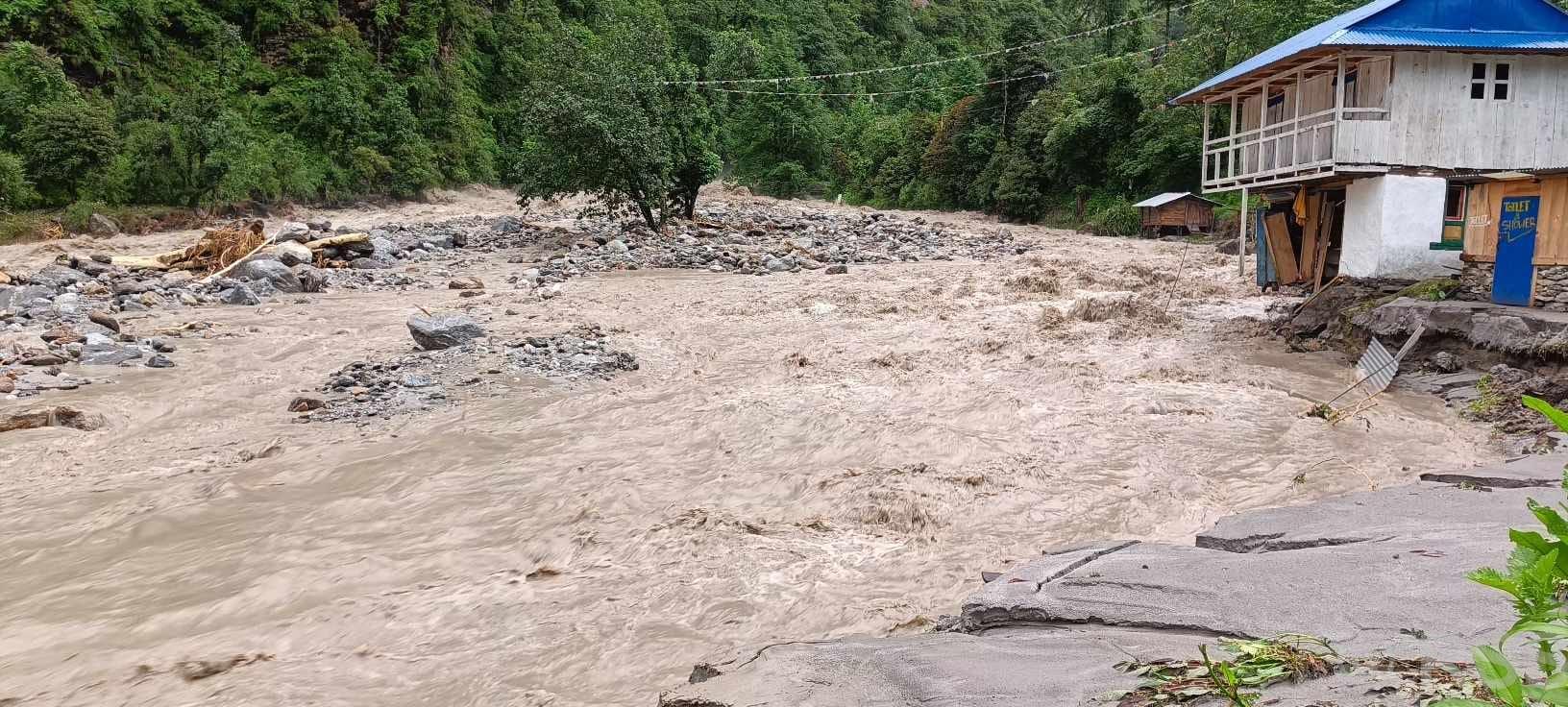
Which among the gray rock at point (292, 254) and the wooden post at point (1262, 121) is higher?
the wooden post at point (1262, 121)

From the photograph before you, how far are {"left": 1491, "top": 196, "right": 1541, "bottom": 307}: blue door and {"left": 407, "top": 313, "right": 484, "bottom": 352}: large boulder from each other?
41.1ft

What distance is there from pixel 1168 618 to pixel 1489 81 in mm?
13306

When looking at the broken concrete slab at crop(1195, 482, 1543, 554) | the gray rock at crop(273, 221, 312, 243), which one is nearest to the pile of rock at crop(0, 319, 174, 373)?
the gray rock at crop(273, 221, 312, 243)

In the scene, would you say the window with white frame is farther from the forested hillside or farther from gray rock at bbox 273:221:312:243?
gray rock at bbox 273:221:312:243

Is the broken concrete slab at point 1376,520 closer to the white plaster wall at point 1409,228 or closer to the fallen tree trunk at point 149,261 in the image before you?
the white plaster wall at point 1409,228

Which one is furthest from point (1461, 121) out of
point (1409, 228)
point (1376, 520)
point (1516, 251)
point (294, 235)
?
point (294, 235)

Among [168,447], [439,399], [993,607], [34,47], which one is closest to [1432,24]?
[993,607]

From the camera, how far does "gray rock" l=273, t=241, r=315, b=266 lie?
19.2m

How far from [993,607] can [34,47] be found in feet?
119

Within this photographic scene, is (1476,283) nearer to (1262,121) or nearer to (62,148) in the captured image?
(1262,121)

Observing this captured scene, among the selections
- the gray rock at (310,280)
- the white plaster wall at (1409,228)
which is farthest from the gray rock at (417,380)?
the white plaster wall at (1409,228)

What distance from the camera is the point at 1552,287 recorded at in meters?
10.2

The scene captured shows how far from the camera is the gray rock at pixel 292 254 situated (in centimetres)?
1923

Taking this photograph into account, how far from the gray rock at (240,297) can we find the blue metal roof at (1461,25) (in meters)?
17.2
